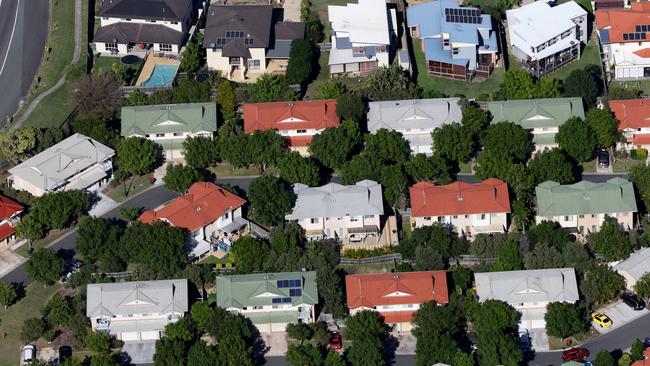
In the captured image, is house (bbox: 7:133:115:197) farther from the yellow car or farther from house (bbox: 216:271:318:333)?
the yellow car

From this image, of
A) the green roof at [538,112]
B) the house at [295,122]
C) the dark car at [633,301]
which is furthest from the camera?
the green roof at [538,112]

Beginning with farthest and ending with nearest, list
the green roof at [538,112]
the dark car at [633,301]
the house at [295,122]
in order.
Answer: the green roof at [538,112] → the house at [295,122] → the dark car at [633,301]

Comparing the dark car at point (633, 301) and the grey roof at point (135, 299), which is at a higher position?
the dark car at point (633, 301)

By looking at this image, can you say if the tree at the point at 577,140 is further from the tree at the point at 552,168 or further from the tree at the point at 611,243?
the tree at the point at 611,243

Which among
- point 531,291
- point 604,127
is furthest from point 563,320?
point 604,127

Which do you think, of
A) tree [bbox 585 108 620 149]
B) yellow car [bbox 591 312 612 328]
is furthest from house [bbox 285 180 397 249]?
tree [bbox 585 108 620 149]

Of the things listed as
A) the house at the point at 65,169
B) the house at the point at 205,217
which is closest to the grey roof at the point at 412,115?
the house at the point at 205,217

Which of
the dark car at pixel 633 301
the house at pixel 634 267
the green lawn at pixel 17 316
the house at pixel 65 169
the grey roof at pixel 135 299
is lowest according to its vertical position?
the green lawn at pixel 17 316
